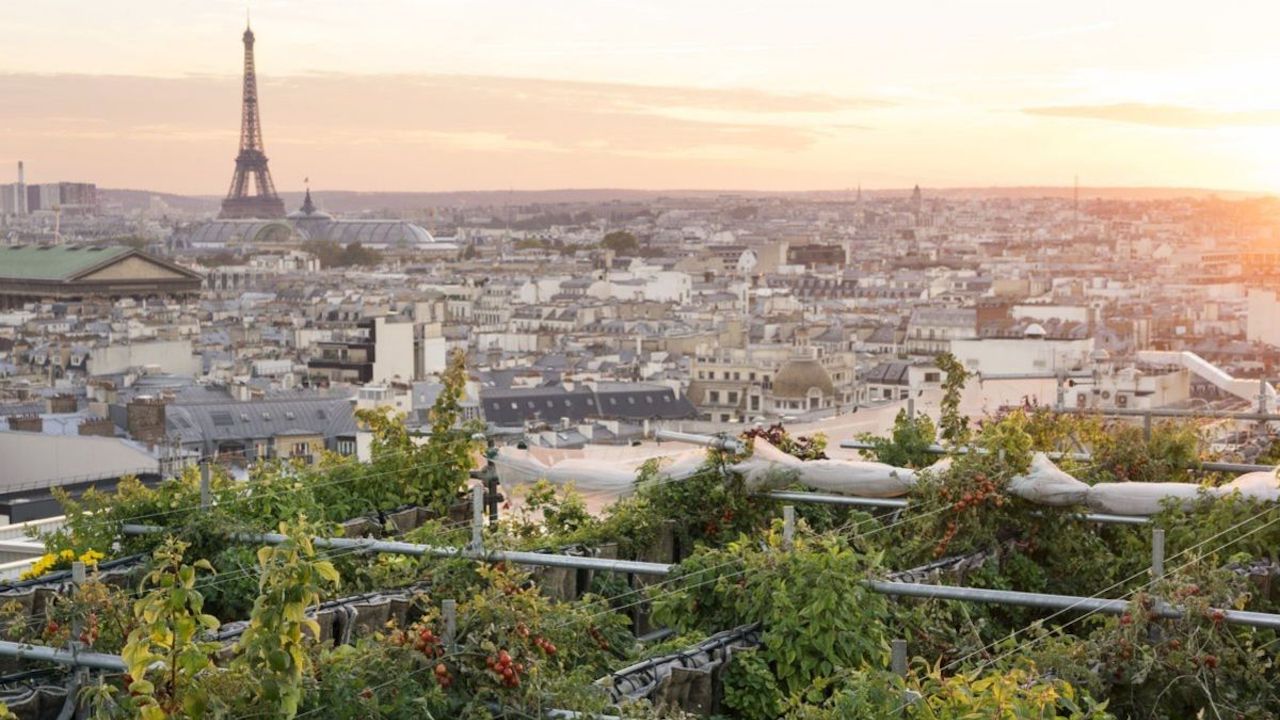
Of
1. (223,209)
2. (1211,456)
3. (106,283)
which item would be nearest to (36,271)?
(106,283)

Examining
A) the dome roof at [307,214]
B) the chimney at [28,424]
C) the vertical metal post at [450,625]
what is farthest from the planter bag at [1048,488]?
the dome roof at [307,214]

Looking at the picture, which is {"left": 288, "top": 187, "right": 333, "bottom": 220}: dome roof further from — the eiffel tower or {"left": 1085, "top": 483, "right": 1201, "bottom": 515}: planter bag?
{"left": 1085, "top": 483, "right": 1201, "bottom": 515}: planter bag

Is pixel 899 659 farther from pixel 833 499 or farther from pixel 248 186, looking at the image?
pixel 248 186

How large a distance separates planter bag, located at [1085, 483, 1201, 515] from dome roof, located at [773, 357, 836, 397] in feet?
138

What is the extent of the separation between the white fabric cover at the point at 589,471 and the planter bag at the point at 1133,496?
5.23 feet

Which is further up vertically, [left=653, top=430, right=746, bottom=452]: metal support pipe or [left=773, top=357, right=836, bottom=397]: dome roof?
[left=653, top=430, right=746, bottom=452]: metal support pipe

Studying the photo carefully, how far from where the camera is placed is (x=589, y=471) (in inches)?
365

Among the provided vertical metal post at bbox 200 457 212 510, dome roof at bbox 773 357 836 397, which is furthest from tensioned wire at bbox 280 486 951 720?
dome roof at bbox 773 357 836 397

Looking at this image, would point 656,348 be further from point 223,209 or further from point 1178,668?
point 223,209

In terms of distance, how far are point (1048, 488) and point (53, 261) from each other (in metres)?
89.1

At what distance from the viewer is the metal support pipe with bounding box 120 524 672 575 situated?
680cm

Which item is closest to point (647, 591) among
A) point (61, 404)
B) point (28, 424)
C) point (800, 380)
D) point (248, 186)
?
point (28, 424)

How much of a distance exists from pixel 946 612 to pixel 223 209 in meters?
160

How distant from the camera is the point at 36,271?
91.3 m
